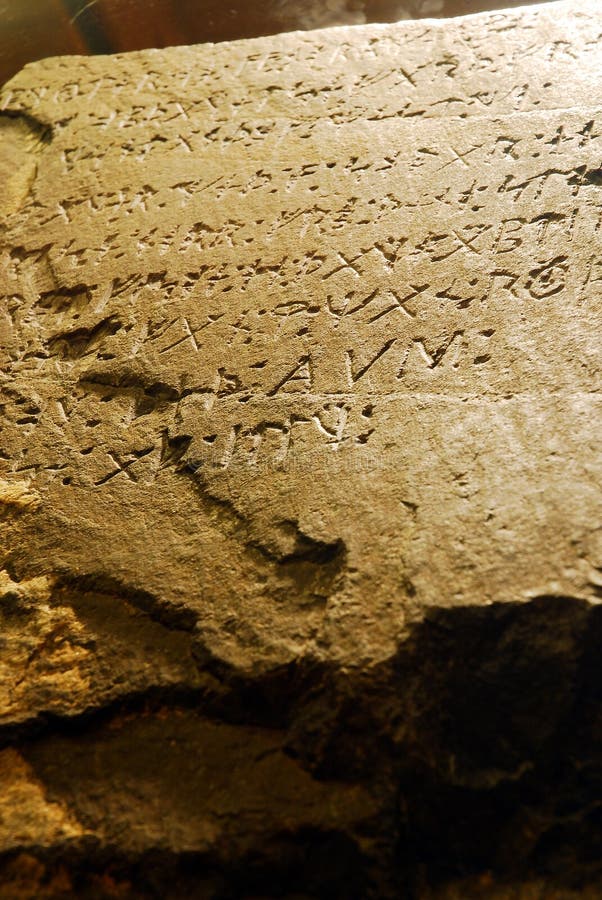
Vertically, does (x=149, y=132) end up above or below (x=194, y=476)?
above

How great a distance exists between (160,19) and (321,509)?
2.96 m

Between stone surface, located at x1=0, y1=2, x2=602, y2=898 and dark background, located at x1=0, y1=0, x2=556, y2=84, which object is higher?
dark background, located at x1=0, y1=0, x2=556, y2=84

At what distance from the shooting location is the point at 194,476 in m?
1.84

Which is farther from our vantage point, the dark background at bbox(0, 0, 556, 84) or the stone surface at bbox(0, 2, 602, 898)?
the dark background at bbox(0, 0, 556, 84)

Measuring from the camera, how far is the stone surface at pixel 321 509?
4.81ft

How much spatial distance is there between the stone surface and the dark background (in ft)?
3.68

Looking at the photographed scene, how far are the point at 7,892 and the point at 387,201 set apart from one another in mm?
1806

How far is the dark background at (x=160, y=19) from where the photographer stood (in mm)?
3486

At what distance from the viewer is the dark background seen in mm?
3486

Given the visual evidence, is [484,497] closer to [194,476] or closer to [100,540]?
[194,476]

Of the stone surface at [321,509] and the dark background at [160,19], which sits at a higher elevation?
the dark background at [160,19]

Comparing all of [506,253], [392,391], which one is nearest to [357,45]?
[506,253]

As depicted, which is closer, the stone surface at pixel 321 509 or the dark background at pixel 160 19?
the stone surface at pixel 321 509

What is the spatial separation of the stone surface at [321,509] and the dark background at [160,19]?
1.12 m
